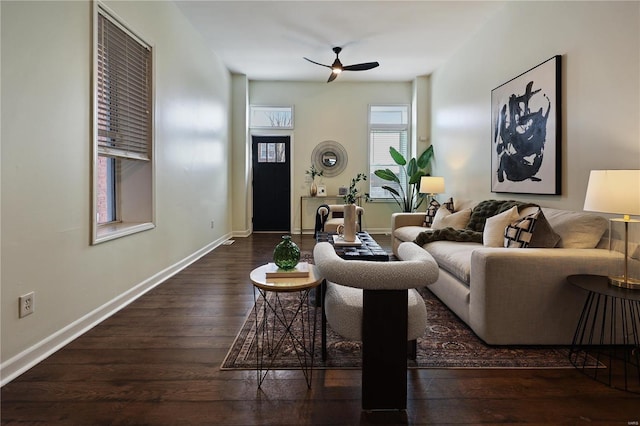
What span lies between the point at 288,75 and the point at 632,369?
631 centimetres

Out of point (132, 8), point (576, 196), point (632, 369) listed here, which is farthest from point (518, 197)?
point (132, 8)

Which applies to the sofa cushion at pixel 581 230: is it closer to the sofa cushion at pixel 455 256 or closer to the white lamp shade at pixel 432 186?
the sofa cushion at pixel 455 256

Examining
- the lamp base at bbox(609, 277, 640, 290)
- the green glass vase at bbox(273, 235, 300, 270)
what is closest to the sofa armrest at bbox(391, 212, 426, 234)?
the lamp base at bbox(609, 277, 640, 290)

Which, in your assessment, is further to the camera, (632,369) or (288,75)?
(288,75)

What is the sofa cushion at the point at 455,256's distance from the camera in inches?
101

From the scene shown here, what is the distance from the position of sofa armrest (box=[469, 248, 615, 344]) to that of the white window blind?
285cm

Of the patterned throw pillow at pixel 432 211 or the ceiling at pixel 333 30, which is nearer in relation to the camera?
Answer: the ceiling at pixel 333 30

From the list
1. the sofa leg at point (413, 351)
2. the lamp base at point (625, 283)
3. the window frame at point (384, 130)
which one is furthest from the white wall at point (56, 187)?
the window frame at point (384, 130)

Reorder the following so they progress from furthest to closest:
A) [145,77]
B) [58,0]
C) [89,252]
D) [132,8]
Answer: [145,77] → [132,8] → [89,252] → [58,0]

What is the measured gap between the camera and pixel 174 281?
12.3 ft

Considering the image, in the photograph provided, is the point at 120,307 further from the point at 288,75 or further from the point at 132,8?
the point at 288,75

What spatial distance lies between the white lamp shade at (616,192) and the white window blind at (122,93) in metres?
3.26

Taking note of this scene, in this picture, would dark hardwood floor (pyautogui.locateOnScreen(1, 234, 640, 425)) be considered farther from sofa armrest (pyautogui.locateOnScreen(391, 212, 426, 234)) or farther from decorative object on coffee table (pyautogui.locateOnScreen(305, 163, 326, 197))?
decorative object on coffee table (pyautogui.locateOnScreen(305, 163, 326, 197))

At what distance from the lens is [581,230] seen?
2441 mm
